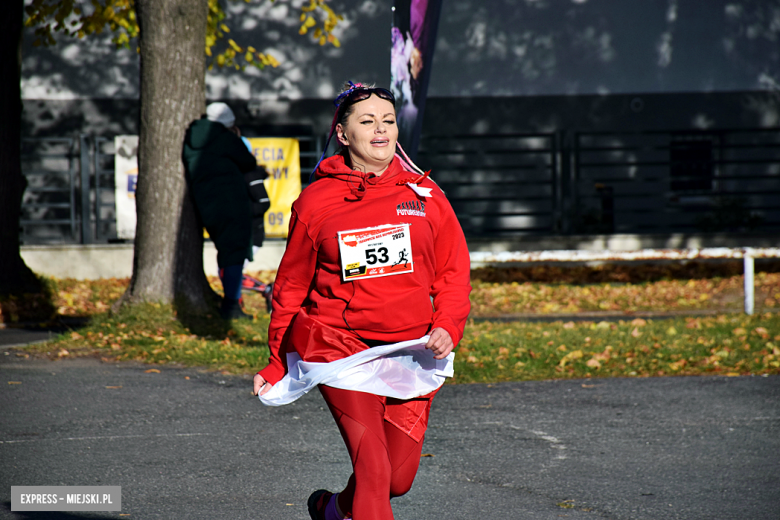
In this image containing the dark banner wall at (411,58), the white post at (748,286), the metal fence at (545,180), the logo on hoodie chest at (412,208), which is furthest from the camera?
the metal fence at (545,180)

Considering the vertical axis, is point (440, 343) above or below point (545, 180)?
below

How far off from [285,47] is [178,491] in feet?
48.5

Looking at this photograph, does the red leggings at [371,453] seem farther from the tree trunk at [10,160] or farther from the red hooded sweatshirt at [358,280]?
the tree trunk at [10,160]

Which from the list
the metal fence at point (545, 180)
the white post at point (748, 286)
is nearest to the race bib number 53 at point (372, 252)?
the white post at point (748, 286)

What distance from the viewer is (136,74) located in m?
18.0

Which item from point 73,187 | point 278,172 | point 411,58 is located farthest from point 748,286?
point 73,187

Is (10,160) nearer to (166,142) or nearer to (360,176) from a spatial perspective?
(166,142)

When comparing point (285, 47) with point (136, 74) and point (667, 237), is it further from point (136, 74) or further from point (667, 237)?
point (667, 237)

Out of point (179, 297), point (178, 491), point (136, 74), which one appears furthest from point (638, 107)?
point (178, 491)

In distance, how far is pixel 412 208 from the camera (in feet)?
10.6

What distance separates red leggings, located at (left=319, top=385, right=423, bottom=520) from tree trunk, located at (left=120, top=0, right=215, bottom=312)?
6387 mm

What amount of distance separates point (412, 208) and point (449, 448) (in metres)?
2.47

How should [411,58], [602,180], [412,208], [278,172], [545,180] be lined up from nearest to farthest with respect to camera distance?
[412,208] < [411,58] < [278,172] < [602,180] < [545,180]

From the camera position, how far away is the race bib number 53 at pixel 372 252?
122 inches
